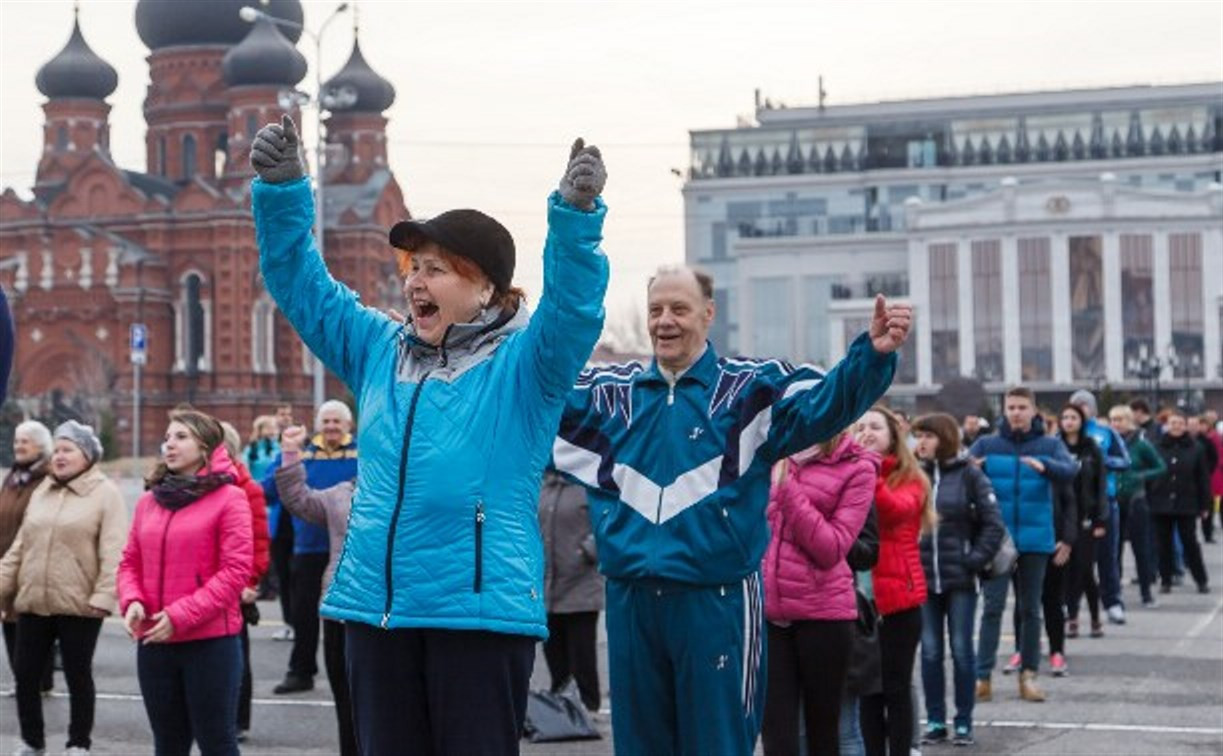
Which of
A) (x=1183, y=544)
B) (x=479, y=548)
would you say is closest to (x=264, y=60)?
(x=1183, y=544)

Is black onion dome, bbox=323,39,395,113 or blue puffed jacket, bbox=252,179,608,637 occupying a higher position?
black onion dome, bbox=323,39,395,113

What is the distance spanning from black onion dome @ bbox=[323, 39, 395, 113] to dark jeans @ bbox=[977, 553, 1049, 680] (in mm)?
82860

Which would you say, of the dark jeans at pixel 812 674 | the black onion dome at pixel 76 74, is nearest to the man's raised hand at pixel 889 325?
the dark jeans at pixel 812 674

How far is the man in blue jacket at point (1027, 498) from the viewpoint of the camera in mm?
12938

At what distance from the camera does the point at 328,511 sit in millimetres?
10680

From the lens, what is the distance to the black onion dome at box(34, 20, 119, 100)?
90750 mm

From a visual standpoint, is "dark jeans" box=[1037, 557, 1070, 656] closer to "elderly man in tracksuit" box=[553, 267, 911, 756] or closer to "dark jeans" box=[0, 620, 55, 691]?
"dark jeans" box=[0, 620, 55, 691]

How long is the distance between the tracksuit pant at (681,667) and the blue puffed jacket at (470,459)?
145 cm

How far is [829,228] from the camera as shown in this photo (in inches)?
4377

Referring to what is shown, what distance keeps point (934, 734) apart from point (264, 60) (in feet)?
254

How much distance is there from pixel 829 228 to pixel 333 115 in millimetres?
29506

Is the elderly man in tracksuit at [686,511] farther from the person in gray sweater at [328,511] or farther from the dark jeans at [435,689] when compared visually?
the person in gray sweater at [328,511]

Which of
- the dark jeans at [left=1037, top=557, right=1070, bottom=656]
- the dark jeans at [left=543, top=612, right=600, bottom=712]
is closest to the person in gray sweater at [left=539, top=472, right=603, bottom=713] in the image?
the dark jeans at [left=543, top=612, right=600, bottom=712]

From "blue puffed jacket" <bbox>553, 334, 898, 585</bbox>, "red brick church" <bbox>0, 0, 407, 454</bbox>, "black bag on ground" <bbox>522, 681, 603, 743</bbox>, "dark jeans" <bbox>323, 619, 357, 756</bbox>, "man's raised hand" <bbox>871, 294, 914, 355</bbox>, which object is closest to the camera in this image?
"man's raised hand" <bbox>871, 294, 914, 355</bbox>
